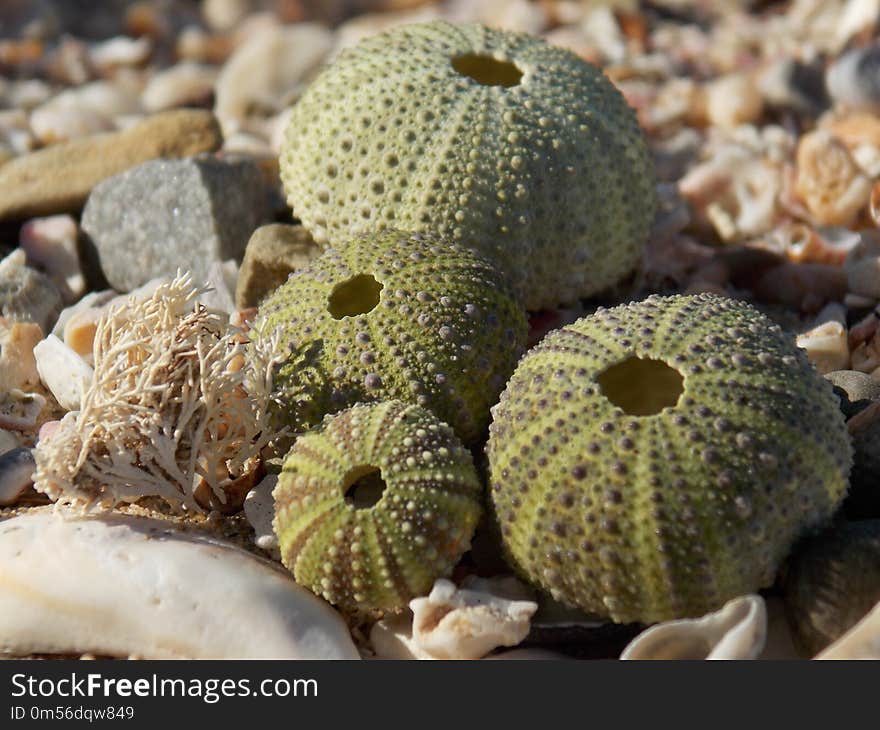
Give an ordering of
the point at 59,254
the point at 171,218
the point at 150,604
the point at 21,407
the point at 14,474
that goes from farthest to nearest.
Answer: the point at 59,254
the point at 171,218
the point at 21,407
the point at 14,474
the point at 150,604

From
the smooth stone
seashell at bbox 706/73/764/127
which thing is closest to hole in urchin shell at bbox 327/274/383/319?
the smooth stone

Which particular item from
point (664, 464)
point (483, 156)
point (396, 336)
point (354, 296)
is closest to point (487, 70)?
point (483, 156)

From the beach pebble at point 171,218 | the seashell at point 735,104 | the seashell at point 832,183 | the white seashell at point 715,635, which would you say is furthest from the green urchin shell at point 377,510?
the seashell at point 735,104

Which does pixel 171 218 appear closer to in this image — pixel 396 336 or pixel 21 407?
pixel 21 407

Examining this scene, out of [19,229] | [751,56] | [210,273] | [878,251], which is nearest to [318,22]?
[751,56]

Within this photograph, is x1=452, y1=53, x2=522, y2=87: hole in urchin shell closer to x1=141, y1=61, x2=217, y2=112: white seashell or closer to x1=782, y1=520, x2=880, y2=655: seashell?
x1=782, y1=520, x2=880, y2=655: seashell
